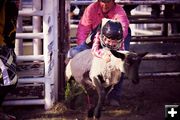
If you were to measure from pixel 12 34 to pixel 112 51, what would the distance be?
1.20 metres

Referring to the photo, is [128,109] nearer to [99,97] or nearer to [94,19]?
[99,97]

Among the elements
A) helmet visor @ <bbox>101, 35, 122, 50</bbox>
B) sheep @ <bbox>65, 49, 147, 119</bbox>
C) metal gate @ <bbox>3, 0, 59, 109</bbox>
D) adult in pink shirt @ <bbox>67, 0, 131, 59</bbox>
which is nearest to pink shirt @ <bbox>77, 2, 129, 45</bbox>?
adult in pink shirt @ <bbox>67, 0, 131, 59</bbox>

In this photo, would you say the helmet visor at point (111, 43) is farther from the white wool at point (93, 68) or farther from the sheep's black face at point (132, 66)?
the sheep's black face at point (132, 66)

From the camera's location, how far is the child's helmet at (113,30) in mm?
4641

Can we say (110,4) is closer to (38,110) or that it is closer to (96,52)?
(96,52)

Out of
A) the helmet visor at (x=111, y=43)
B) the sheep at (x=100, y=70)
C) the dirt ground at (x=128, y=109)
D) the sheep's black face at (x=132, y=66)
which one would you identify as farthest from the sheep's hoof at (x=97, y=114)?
the helmet visor at (x=111, y=43)

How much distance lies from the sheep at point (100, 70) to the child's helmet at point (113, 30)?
177 millimetres

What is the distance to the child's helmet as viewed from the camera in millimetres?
4641

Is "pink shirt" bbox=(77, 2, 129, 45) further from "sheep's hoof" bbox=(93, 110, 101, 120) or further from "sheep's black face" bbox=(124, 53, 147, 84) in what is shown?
"sheep's hoof" bbox=(93, 110, 101, 120)

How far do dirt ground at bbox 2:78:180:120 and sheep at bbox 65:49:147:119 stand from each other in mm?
394

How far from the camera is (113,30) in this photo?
464 cm

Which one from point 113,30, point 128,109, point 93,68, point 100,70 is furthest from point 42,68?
point 113,30

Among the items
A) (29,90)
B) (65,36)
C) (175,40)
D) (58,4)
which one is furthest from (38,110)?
(175,40)

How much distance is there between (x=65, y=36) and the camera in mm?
5793
